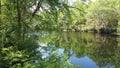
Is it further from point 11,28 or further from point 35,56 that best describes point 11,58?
point 11,28

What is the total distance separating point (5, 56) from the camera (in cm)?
612

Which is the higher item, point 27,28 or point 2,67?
point 27,28

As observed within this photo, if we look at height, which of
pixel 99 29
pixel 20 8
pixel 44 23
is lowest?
pixel 99 29

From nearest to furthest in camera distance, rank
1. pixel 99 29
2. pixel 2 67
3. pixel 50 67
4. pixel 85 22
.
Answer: pixel 50 67, pixel 2 67, pixel 99 29, pixel 85 22

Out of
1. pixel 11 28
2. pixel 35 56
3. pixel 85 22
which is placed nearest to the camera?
pixel 35 56

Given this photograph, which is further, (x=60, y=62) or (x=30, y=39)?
(x=30, y=39)

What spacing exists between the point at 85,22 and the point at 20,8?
189 feet

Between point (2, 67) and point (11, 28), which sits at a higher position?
point (11, 28)

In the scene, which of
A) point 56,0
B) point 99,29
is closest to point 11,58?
point 56,0

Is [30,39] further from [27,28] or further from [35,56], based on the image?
[35,56]

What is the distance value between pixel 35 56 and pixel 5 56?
0.82 metres

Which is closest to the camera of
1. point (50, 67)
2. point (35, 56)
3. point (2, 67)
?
point (50, 67)

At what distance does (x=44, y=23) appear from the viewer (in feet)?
25.9

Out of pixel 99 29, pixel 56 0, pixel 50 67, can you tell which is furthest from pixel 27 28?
pixel 99 29
